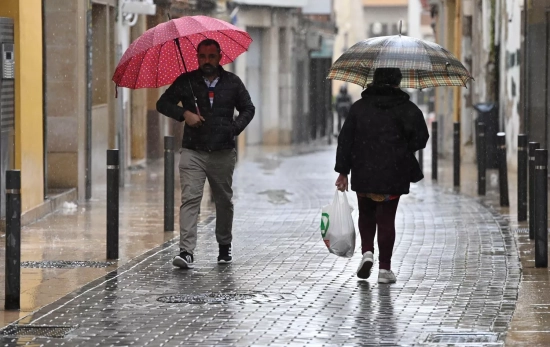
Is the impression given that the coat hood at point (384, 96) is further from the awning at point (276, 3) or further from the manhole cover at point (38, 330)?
the awning at point (276, 3)

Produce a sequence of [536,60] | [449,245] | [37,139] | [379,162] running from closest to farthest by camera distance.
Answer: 1. [379,162]
2. [449,245]
3. [37,139]
4. [536,60]

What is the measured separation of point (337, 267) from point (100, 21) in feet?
38.2

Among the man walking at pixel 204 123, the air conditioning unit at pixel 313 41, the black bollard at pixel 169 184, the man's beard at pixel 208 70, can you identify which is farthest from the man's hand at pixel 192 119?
the air conditioning unit at pixel 313 41

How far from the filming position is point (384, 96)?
11.2 metres

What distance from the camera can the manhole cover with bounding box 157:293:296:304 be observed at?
32.9 ft

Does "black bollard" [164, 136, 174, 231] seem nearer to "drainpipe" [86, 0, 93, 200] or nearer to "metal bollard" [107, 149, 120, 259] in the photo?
"metal bollard" [107, 149, 120, 259]

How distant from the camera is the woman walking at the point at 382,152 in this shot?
434 inches

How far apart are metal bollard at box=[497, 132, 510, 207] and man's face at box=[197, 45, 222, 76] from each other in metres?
6.25

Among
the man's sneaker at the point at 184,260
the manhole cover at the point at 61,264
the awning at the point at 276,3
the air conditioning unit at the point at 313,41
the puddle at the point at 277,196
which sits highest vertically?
the awning at the point at 276,3

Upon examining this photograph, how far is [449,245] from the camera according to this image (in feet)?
44.8

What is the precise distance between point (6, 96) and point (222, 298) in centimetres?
595

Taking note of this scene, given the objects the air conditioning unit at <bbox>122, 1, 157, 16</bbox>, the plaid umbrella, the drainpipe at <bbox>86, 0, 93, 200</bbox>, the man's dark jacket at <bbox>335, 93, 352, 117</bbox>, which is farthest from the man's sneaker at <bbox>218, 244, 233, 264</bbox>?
the man's dark jacket at <bbox>335, 93, 352, 117</bbox>

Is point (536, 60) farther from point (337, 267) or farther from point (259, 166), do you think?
point (337, 267)

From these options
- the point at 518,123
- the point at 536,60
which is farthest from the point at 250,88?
the point at 536,60
